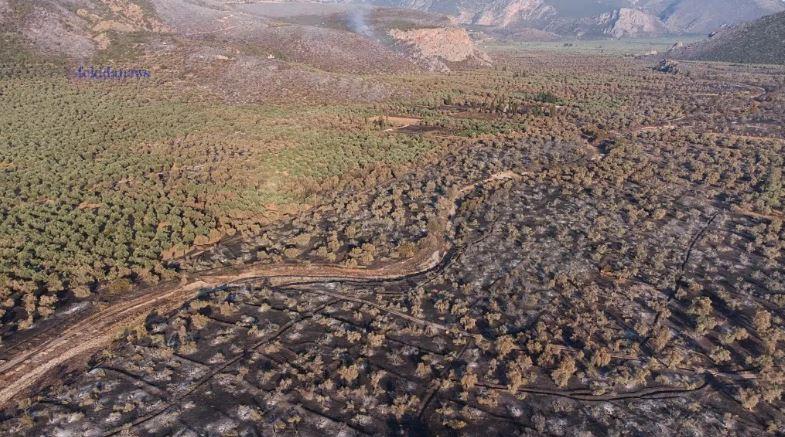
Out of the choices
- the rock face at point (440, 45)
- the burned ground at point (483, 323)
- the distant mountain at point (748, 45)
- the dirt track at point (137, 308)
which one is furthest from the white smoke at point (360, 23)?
the distant mountain at point (748, 45)

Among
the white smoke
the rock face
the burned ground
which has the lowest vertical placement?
the burned ground

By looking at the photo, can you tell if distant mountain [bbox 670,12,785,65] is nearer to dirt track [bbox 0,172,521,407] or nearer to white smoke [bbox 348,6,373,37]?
white smoke [bbox 348,6,373,37]

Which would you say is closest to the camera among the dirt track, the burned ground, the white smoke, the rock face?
the burned ground

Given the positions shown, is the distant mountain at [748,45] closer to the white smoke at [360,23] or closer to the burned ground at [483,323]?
the white smoke at [360,23]

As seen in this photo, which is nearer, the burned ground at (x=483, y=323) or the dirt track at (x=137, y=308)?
the burned ground at (x=483, y=323)

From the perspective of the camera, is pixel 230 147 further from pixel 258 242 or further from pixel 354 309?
pixel 354 309

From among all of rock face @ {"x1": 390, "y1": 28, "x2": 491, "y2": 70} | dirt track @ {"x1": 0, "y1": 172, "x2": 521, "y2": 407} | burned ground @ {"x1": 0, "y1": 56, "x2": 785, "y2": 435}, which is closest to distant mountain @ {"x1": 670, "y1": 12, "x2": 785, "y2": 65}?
rock face @ {"x1": 390, "y1": 28, "x2": 491, "y2": 70}

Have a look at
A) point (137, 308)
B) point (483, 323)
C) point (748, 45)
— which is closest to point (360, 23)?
point (748, 45)

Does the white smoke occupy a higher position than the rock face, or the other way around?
the white smoke
